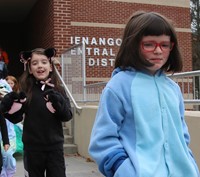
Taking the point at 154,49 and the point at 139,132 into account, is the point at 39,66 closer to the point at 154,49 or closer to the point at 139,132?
the point at 154,49

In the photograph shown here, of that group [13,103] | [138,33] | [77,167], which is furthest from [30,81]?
[77,167]

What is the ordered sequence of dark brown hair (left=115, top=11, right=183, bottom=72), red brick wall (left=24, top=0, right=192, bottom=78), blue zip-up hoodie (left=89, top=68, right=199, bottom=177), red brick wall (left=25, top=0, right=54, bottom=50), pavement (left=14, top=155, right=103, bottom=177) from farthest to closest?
red brick wall (left=25, top=0, right=54, bottom=50) → red brick wall (left=24, top=0, right=192, bottom=78) → pavement (left=14, top=155, right=103, bottom=177) → dark brown hair (left=115, top=11, right=183, bottom=72) → blue zip-up hoodie (left=89, top=68, right=199, bottom=177)

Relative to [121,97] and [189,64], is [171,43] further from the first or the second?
[189,64]

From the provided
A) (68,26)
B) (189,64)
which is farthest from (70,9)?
(189,64)

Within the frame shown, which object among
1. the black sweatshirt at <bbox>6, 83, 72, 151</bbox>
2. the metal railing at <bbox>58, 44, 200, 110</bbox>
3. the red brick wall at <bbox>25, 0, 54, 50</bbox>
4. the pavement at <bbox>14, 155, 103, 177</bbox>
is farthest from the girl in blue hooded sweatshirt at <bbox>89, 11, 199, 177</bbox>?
the red brick wall at <bbox>25, 0, 54, 50</bbox>

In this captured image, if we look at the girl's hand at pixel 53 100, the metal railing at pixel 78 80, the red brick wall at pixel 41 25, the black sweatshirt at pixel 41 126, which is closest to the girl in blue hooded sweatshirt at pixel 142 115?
the girl's hand at pixel 53 100

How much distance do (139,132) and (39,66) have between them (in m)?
2.12

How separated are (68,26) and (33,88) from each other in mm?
7323

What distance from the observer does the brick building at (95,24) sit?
10.7 meters

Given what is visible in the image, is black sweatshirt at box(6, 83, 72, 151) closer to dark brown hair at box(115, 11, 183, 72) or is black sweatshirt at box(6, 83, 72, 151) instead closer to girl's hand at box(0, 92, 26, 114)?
girl's hand at box(0, 92, 26, 114)

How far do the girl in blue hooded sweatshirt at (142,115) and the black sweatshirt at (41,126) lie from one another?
173 cm

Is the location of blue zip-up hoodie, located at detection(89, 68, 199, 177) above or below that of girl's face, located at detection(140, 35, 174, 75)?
below

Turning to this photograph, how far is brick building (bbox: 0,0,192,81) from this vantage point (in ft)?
35.1

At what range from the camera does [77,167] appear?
6.48 m
